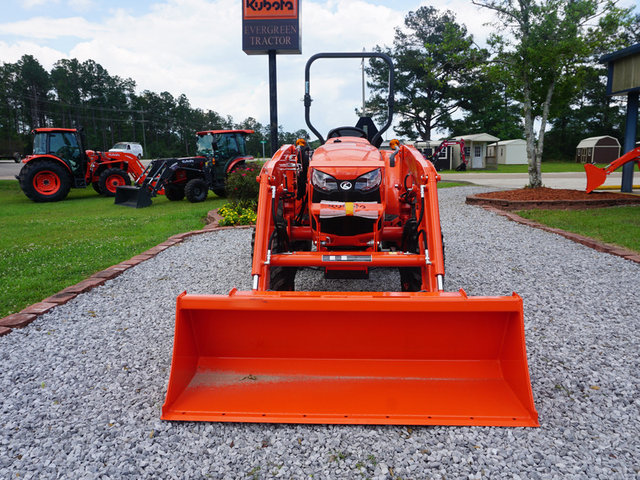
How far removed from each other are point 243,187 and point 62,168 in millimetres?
9357

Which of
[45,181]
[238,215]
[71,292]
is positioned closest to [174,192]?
[45,181]

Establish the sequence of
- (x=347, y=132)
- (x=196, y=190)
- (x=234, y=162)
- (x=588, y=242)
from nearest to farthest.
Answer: (x=347, y=132), (x=588, y=242), (x=196, y=190), (x=234, y=162)

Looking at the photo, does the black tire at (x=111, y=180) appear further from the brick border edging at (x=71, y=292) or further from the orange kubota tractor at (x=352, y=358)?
the orange kubota tractor at (x=352, y=358)

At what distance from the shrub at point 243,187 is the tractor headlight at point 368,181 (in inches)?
227

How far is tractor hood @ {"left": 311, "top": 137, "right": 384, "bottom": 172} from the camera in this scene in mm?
3570

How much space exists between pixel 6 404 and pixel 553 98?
510 inches

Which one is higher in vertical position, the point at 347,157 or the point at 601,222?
the point at 347,157

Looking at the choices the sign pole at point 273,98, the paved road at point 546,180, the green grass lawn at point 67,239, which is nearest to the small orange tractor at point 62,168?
the green grass lawn at point 67,239

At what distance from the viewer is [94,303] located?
14.2ft

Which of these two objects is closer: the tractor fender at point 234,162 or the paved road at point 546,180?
the tractor fender at point 234,162

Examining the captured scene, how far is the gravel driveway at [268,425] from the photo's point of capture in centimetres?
212

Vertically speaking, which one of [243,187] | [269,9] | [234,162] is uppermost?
[269,9]

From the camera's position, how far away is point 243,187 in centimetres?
920

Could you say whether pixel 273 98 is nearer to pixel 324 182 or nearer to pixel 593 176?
pixel 324 182
